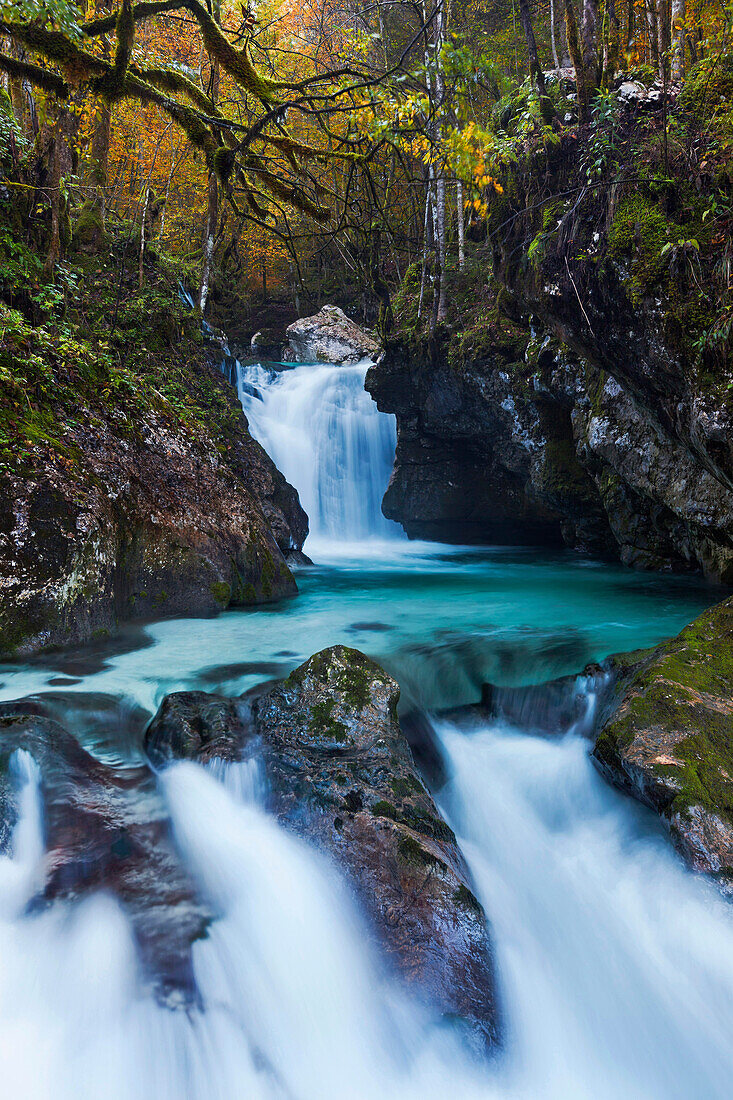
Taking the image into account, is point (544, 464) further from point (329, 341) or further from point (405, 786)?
point (329, 341)

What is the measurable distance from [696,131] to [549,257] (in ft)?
5.42

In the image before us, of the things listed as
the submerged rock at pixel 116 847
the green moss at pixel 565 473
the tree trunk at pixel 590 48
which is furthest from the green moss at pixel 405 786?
the green moss at pixel 565 473

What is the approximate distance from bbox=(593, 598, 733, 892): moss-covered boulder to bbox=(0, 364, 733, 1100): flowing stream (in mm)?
199

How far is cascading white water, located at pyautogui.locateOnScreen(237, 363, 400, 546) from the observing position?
48.1ft

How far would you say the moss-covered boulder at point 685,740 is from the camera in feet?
10.5

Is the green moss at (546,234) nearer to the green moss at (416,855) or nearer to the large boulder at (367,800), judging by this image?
the large boulder at (367,800)

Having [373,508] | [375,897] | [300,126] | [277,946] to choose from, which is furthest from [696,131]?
[300,126]

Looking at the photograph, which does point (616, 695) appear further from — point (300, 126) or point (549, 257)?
point (300, 126)

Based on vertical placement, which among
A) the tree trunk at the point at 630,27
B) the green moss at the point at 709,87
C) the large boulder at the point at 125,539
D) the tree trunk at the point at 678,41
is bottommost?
the large boulder at the point at 125,539

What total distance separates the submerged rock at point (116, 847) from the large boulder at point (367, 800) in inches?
17.9

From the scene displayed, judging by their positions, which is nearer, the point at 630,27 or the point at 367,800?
the point at 367,800

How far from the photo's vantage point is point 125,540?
582 cm

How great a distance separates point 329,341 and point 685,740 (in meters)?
18.1

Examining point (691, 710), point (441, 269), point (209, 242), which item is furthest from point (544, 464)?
point (209, 242)
